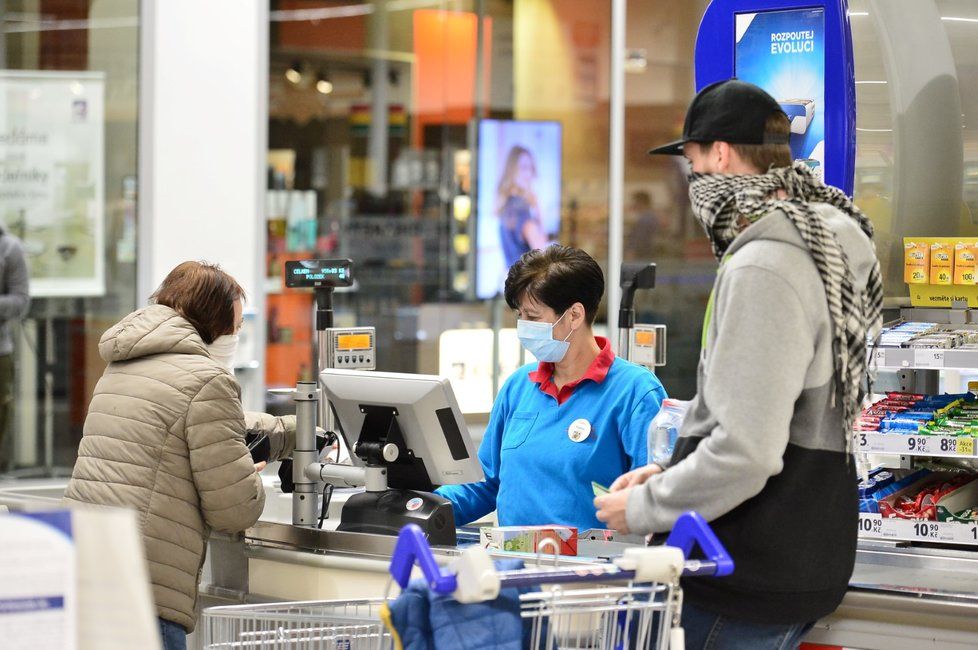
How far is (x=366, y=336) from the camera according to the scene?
360 centimetres

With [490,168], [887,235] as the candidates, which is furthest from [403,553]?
[490,168]

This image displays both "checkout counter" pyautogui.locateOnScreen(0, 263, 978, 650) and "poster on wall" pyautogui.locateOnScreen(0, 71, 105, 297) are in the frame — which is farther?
"poster on wall" pyautogui.locateOnScreen(0, 71, 105, 297)

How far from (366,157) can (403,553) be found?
10.1 m

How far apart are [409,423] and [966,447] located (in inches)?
51.8

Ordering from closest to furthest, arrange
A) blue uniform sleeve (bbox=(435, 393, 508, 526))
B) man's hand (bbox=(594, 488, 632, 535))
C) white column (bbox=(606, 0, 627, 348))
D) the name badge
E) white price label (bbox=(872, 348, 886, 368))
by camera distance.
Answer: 1. man's hand (bbox=(594, 488, 632, 535))
2. white price label (bbox=(872, 348, 886, 368))
3. the name badge
4. blue uniform sleeve (bbox=(435, 393, 508, 526))
5. white column (bbox=(606, 0, 627, 348))

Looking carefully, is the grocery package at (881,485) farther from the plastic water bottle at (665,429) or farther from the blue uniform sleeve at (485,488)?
the blue uniform sleeve at (485,488)

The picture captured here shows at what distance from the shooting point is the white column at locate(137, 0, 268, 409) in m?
6.58

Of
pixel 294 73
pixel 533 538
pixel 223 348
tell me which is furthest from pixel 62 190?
pixel 294 73

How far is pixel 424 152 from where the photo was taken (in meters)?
11.8

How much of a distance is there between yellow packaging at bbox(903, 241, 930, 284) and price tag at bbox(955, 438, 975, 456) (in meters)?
0.55

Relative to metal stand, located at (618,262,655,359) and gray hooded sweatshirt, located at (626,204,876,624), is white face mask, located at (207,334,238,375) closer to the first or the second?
metal stand, located at (618,262,655,359)

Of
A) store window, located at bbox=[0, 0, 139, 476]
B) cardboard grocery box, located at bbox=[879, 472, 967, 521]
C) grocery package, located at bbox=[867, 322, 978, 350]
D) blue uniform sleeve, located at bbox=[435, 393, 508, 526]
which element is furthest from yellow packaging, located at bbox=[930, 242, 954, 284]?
store window, located at bbox=[0, 0, 139, 476]

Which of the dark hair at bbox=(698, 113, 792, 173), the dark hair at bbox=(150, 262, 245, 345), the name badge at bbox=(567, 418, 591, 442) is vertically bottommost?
the name badge at bbox=(567, 418, 591, 442)

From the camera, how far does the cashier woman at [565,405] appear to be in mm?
3109
